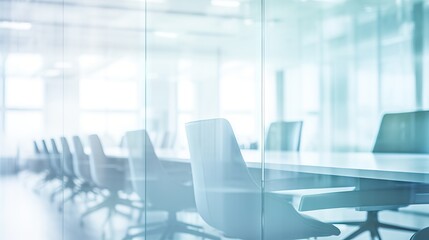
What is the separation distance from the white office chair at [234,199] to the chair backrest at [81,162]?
84 centimetres

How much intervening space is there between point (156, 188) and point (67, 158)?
49 centimetres

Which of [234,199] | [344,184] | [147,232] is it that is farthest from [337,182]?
[147,232]

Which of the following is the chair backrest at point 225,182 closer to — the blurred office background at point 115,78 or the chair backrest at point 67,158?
the blurred office background at point 115,78

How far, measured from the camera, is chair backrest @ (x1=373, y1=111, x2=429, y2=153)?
11.2ft

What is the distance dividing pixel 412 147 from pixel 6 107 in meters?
2.58

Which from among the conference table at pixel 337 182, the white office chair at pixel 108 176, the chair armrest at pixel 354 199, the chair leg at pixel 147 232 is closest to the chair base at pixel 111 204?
the white office chair at pixel 108 176

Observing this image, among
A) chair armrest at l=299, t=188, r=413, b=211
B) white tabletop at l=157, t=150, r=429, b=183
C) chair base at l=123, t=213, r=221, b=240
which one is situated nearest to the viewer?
white tabletop at l=157, t=150, r=429, b=183

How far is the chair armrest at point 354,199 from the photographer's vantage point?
2.09 meters

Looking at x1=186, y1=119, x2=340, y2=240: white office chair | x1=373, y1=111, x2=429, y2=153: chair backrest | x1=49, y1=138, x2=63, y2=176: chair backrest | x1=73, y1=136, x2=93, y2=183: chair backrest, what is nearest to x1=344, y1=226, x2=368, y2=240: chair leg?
x1=373, y1=111, x2=429, y2=153: chair backrest

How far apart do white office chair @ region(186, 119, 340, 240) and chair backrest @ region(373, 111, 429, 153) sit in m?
1.60

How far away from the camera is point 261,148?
205 centimetres

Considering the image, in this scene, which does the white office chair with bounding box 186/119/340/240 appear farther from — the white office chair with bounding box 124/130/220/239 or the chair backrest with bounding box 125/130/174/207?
the chair backrest with bounding box 125/130/174/207

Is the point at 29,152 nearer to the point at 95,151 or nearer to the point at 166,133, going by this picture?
the point at 95,151

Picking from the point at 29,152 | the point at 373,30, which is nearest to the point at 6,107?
the point at 29,152
